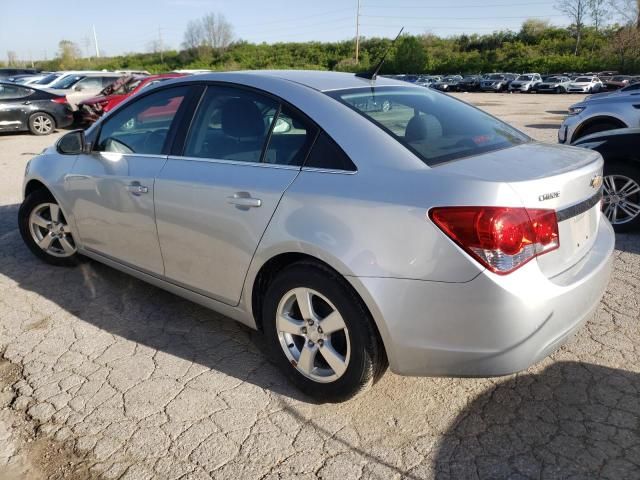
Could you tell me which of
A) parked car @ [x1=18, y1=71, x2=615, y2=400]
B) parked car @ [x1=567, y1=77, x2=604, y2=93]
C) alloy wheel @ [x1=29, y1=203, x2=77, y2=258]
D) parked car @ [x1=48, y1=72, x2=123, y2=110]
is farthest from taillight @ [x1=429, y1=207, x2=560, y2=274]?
parked car @ [x1=567, y1=77, x2=604, y2=93]

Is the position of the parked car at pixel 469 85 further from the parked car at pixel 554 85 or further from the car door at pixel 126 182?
the car door at pixel 126 182

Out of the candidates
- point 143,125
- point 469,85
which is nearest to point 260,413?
point 143,125

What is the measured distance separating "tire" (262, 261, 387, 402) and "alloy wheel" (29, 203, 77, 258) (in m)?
2.45

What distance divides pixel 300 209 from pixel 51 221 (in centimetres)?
293

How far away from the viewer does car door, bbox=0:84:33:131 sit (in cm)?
1387

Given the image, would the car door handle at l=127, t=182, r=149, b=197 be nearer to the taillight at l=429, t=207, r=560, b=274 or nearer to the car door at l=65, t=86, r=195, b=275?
the car door at l=65, t=86, r=195, b=275

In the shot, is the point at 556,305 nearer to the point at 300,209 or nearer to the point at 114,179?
the point at 300,209

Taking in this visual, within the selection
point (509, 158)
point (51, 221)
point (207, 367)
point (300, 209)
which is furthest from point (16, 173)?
point (509, 158)

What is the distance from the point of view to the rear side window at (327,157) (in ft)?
8.01

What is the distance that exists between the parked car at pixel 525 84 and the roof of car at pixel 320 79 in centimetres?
4272

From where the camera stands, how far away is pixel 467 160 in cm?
241

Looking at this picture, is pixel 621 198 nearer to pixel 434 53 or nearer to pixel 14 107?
pixel 14 107

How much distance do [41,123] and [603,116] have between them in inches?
536

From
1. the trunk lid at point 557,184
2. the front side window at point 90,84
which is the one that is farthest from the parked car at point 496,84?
the trunk lid at point 557,184
